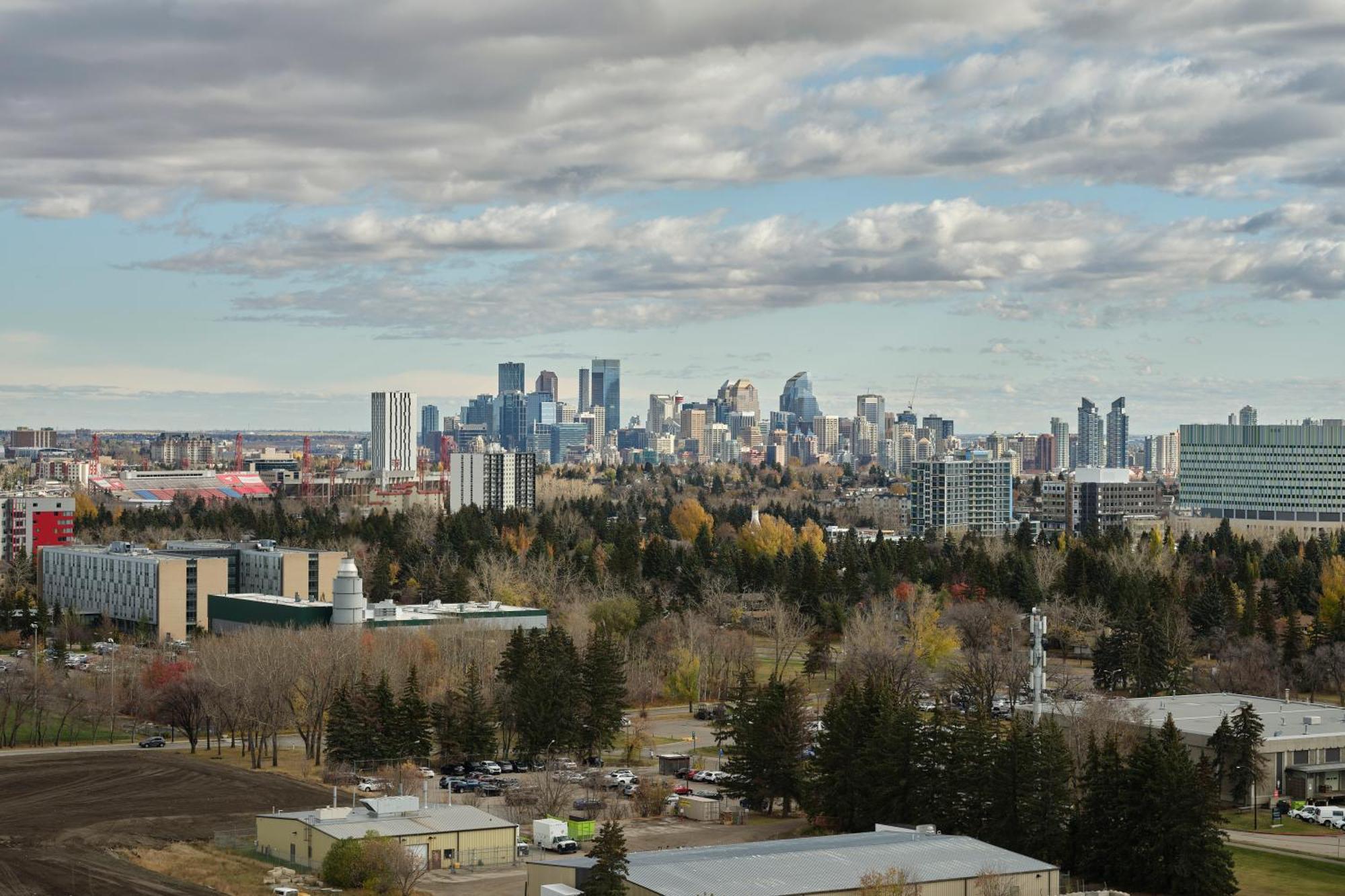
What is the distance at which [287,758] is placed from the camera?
55625mm

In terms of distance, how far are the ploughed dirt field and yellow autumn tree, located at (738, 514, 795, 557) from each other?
5426cm

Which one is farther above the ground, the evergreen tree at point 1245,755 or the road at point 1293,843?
the evergreen tree at point 1245,755

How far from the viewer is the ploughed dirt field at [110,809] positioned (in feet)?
121

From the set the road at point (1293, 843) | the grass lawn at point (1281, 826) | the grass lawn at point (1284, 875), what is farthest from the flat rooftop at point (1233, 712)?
the grass lawn at point (1284, 875)

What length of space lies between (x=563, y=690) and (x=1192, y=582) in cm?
4277

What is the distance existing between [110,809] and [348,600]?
25667 millimetres

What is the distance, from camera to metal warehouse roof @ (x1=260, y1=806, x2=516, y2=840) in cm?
3928

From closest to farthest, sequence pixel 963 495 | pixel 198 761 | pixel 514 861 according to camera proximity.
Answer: pixel 514 861
pixel 198 761
pixel 963 495

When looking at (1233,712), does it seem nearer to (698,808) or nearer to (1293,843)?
(1293,843)

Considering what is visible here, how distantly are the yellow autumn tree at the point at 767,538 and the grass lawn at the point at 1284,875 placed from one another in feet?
206

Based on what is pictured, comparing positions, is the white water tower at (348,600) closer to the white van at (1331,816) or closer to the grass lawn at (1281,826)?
the grass lawn at (1281,826)

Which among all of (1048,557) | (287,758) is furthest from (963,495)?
(287,758)

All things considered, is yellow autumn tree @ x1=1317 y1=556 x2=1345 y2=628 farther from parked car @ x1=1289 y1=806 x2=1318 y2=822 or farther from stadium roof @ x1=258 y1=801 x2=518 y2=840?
stadium roof @ x1=258 y1=801 x2=518 y2=840

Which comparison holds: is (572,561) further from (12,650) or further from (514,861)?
(514,861)
